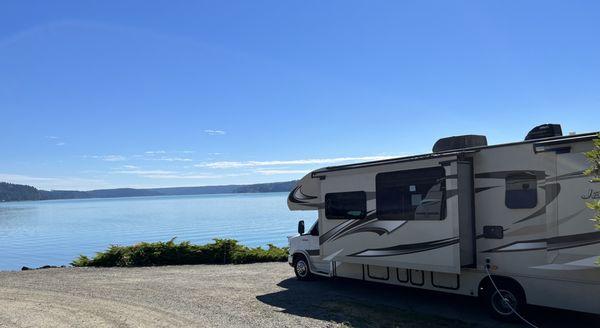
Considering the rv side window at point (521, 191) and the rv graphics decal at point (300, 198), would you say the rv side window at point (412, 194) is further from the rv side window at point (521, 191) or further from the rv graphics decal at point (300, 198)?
the rv graphics decal at point (300, 198)

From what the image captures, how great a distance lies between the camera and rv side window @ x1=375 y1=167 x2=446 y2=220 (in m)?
8.47

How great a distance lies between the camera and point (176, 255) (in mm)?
16062

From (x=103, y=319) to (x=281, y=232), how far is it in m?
29.8

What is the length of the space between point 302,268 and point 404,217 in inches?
157

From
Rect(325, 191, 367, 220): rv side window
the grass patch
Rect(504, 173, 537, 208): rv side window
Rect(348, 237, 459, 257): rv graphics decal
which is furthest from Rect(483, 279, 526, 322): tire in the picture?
the grass patch

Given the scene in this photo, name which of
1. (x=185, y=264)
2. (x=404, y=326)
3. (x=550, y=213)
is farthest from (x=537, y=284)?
(x=185, y=264)

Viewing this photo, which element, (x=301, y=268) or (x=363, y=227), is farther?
(x=301, y=268)

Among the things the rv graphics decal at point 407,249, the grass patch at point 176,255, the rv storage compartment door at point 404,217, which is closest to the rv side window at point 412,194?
the rv storage compartment door at point 404,217

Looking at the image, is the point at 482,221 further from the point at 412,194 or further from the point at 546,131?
the point at 546,131

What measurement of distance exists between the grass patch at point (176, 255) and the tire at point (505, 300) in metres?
9.11

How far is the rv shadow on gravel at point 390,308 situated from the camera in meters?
7.93

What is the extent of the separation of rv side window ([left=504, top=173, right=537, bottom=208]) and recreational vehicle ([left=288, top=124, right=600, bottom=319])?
2 centimetres

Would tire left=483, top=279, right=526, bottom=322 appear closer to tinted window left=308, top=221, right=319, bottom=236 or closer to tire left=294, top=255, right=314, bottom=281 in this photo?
tinted window left=308, top=221, right=319, bottom=236

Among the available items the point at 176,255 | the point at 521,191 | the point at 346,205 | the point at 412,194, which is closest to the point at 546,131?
the point at 521,191
